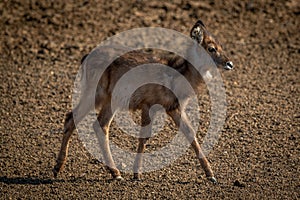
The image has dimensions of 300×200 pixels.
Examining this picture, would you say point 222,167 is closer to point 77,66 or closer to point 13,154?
point 13,154

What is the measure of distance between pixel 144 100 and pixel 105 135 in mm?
768

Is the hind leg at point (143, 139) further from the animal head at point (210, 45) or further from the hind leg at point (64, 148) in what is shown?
the animal head at point (210, 45)

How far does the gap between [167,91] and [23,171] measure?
2366mm

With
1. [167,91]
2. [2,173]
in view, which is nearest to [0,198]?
[2,173]

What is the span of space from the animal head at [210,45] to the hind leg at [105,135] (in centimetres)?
165

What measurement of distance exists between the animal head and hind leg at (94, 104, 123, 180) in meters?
1.65

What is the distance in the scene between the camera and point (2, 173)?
8.59 meters

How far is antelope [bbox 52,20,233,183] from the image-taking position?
336 inches

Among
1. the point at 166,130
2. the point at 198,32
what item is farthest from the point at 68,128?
the point at 198,32

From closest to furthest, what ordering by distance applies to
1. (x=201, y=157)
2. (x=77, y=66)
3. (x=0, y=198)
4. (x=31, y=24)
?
1. (x=0, y=198)
2. (x=201, y=157)
3. (x=77, y=66)
4. (x=31, y=24)

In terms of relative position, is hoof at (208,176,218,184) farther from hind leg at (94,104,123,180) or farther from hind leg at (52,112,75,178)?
hind leg at (52,112,75,178)

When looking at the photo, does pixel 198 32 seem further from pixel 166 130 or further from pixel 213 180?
pixel 213 180

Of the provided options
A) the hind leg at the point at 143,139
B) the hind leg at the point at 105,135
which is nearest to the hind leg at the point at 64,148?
the hind leg at the point at 105,135

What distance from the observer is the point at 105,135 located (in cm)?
870
